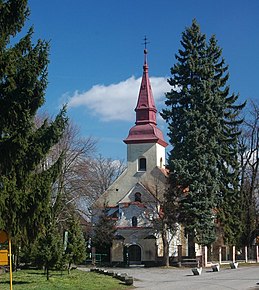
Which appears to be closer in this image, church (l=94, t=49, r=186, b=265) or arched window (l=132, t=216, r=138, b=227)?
church (l=94, t=49, r=186, b=265)

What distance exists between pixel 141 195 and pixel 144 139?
6.55 meters

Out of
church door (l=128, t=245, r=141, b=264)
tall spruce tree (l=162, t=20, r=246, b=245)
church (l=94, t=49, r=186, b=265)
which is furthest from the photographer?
church door (l=128, t=245, r=141, b=264)

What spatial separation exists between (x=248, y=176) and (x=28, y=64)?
40.0 meters

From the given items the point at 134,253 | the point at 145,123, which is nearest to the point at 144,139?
the point at 145,123

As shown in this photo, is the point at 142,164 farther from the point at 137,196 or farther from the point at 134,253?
the point at 134,253

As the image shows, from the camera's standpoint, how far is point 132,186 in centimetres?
5872

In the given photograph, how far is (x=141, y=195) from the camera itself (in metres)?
54.7

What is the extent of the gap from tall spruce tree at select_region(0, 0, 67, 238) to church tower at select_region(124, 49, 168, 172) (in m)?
39.5

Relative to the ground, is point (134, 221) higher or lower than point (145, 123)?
lower

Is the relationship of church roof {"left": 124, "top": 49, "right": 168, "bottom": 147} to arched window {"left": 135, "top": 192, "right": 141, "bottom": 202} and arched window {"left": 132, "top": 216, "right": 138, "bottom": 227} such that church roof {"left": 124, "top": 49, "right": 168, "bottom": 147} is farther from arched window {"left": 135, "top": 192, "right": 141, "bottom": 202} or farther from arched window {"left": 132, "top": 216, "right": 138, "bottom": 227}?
arched window {"left": 132, "top": 216, "right": 138, "bottom": 227}

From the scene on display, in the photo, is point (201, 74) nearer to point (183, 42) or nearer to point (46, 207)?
point (183, 42)

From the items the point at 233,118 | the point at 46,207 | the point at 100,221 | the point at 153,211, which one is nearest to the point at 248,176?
the point at 233,118

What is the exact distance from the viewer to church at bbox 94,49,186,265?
51.7 meters

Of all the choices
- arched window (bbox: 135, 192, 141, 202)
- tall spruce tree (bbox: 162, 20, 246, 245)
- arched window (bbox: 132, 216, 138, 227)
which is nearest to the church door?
arched window (bbox: 132, 216, 138, 227)
